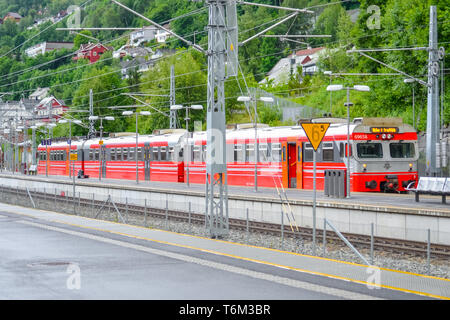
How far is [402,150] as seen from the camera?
33031 millimetres

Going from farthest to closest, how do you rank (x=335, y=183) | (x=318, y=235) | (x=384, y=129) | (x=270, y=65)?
(x=270, y=65)
(x=384, y=129)
(x=335, y=183)
(x=318, y=235)

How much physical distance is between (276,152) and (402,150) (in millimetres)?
6611

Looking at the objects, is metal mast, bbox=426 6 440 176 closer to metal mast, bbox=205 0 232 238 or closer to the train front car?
the train front car

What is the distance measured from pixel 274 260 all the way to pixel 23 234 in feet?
32.5

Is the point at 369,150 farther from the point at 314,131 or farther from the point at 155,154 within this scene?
the point at 155,154

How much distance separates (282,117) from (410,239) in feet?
182

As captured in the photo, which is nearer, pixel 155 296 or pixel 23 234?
pixel 155 296

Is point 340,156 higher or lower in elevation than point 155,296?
higher

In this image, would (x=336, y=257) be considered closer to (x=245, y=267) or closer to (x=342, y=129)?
(x=245, y=267)

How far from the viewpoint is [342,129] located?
106ft

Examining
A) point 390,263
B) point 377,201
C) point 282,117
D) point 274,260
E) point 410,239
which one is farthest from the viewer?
point 282,117

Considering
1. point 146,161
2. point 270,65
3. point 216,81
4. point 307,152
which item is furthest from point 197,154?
point 270,65
